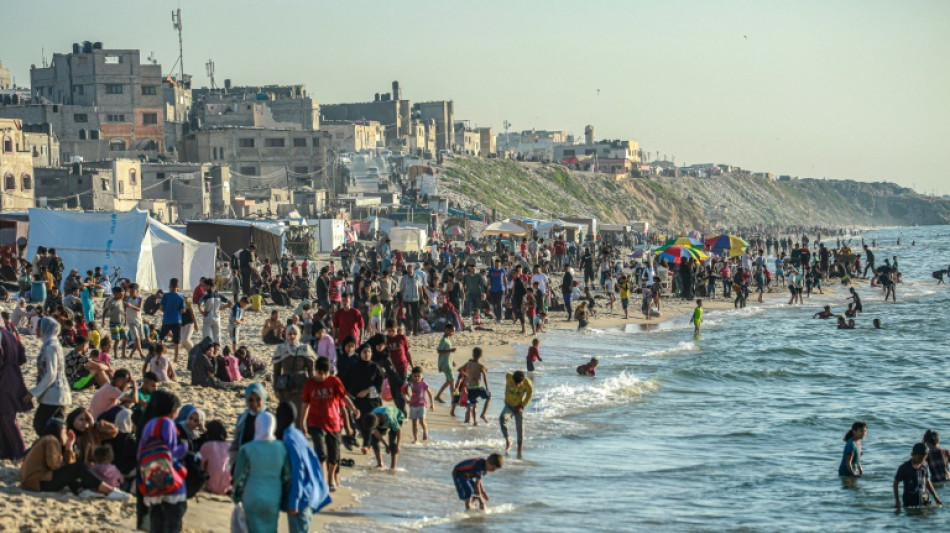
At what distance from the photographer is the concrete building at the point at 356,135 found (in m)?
101

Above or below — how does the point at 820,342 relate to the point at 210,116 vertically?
below

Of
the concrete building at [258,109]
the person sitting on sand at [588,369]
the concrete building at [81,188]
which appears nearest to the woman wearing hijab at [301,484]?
the person sitting on sand at [588,369]

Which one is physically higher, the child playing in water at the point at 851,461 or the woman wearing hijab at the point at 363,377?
the woman wearing hijab at the point at 363,377

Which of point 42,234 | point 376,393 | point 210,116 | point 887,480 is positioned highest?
point 210,116

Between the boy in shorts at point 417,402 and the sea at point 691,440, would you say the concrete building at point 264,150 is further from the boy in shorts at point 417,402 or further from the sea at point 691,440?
the boy in shorts at point 417,402

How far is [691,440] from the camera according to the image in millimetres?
19562

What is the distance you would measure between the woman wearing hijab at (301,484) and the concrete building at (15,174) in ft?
154

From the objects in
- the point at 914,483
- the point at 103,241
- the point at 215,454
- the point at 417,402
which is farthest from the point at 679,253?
the point at 215,454

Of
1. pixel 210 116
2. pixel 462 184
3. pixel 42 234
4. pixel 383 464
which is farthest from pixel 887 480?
pixel 462 184

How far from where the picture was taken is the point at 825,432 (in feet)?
70.5

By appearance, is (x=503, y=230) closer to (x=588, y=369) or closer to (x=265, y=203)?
(x=265, y=203)

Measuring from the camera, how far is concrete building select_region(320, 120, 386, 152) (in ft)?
331

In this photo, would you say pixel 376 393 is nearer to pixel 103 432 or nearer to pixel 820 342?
pixel 103 432

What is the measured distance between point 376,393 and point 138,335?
6723mm
